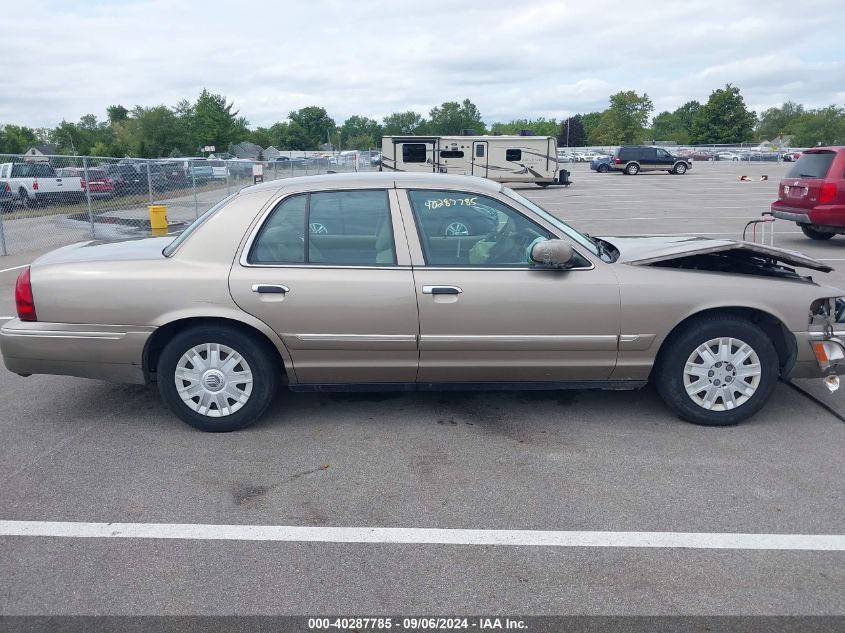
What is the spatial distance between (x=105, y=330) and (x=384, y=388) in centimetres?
177

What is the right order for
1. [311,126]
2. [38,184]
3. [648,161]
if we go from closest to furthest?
[38,184], [648,161], [311,126]

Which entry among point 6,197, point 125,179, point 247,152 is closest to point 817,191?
point 125,179

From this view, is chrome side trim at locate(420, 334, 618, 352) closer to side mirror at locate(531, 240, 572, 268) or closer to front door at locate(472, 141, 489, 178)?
side mirror at locate(531, 240, 572, 268)

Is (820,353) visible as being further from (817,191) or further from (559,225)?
(817,191)

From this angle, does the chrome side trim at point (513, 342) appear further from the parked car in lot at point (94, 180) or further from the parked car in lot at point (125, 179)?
the parked car in lot at point (125, 179)

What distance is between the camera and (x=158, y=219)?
1549 cm

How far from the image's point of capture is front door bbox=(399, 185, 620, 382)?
14.4 feet

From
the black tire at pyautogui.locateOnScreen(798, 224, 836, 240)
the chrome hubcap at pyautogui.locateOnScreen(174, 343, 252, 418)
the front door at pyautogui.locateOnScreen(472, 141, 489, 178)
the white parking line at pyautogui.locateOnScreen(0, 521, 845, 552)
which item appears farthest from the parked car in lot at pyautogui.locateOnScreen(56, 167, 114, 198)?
the front door at pyautogui.locateOnScreen(472, 141, 489, 178)

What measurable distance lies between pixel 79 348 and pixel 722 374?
13.2 feet

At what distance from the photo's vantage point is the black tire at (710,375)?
14.6 ft

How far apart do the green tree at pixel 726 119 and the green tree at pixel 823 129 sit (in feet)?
22.4

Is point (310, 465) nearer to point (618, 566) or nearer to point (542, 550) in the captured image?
point (542, 550)

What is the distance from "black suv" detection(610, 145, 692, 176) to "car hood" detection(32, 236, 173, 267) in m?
42.6

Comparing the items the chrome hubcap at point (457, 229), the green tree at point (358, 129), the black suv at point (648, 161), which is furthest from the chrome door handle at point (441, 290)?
the green tree at point (358, 129)
